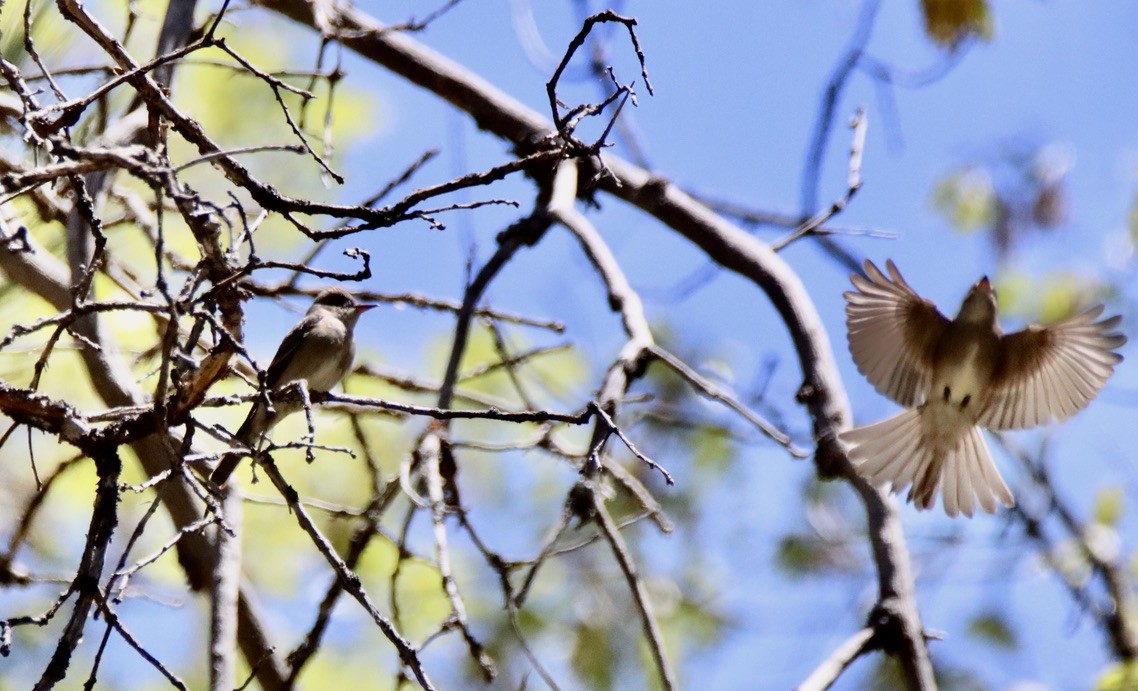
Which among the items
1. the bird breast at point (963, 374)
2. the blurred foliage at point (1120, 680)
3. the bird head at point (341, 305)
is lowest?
the blurred foliage at point (1120, 680)

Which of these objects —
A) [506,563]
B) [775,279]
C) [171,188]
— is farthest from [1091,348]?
[171,188]

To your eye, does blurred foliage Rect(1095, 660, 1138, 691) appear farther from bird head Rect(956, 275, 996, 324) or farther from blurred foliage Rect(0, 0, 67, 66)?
blurred foliage Rect(0, 0, 67, 66)

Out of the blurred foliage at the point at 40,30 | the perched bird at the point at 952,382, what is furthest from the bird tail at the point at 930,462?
the blurred foliage at the point at 40,30

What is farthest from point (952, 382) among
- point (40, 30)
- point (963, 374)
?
point (40, 30)

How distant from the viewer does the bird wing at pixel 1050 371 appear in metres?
4.61

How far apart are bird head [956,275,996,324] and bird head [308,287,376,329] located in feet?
8.71

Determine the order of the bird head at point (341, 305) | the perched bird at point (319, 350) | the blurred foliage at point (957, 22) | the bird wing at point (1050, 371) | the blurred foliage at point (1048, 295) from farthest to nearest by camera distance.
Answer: the blurred foliage at point (1048, 295) < the blurred foliage at point (957, 22) < the bird wing at point (1050, 371) < the bird head at point (341, 305) < the perched bird at point (319, 350)

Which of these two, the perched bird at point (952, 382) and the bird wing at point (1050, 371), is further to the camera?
the perched bird at point (952, 382)

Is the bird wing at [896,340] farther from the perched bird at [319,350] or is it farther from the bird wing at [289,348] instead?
the bird wing at [289,348]

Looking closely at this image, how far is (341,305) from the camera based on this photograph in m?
4.18

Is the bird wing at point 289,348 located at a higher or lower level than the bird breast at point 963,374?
lower

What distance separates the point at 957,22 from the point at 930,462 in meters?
1.99

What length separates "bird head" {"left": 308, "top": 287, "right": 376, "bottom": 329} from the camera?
3.99 m

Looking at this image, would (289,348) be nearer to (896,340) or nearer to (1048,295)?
(896,340)
